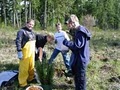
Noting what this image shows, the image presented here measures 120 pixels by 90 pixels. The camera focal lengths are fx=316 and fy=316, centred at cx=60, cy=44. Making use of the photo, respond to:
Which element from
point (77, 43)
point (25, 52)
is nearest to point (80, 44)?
point (77, 43)

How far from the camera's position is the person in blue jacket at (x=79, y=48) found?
5.98 metres

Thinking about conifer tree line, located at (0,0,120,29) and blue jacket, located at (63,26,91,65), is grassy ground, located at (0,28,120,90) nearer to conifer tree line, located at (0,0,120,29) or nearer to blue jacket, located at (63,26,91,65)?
blue jacket, located at (63,26,91,65)

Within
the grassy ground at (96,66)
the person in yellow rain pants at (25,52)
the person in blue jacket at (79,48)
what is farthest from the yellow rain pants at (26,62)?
the person in blue jacket at (79,48)

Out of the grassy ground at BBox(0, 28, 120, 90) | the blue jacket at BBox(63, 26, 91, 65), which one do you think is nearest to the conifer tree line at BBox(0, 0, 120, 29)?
the grassy ground at BBox(0, 28, 120, 90)

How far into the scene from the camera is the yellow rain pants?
24.7 feet

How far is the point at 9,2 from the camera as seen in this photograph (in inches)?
1993

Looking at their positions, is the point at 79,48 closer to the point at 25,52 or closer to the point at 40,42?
the point at 25,52

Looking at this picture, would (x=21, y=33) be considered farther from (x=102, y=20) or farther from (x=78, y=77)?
(x=102, y=20)

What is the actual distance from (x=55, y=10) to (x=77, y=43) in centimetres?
3883

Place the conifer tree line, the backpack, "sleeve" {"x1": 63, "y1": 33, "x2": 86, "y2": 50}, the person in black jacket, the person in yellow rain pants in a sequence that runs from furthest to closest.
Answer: the conifer tree line, the person in black jacket, the backpack, the person in yellow rain pants, "sleeve" {"x1": 63, "y1": 33, "x2": 86, "y2": 50}

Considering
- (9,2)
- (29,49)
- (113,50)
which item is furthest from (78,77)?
(9,2)

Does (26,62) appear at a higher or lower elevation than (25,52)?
lower

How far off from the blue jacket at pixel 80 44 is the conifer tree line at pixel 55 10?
34.8 m

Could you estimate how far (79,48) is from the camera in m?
6.04
